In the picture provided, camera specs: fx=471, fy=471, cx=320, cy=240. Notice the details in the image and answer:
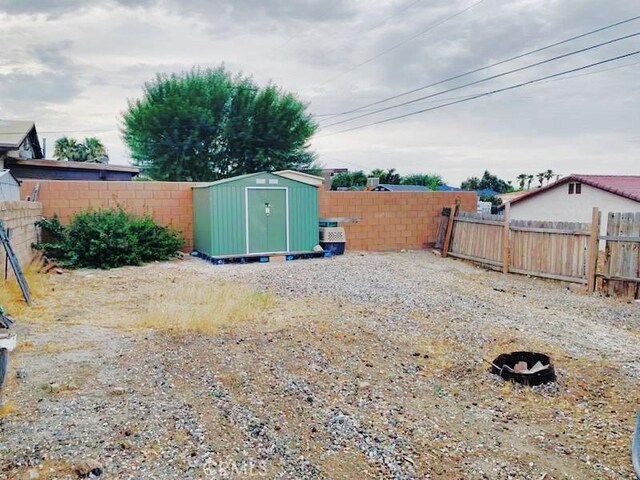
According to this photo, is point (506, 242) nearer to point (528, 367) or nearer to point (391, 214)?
point (391, 214)

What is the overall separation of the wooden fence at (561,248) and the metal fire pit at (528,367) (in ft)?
14.7

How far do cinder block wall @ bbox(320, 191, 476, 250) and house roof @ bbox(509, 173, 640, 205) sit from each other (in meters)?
5.37

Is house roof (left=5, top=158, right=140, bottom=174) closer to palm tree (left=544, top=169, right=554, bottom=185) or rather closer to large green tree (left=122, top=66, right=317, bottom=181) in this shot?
large green tree (left=122, top=66, right=317, bottom=181)

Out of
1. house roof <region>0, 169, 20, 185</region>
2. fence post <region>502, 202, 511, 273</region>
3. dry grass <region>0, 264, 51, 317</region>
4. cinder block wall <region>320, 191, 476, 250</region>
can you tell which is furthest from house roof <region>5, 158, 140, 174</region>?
fence post <region>502, 202, 511, 273</region>

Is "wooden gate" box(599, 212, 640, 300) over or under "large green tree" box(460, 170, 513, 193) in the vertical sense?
under

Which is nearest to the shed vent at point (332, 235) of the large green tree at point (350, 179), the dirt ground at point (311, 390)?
the dirt ground at point (311, 390)

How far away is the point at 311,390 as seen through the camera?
3707 mm

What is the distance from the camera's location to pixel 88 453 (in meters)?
2.56

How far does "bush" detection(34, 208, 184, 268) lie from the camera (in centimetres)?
914

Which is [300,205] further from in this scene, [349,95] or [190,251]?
[349,95]

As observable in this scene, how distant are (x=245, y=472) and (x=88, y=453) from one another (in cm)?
86

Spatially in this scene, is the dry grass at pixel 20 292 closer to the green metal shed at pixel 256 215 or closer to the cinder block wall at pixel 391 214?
the green metal shed at pixel 256 215

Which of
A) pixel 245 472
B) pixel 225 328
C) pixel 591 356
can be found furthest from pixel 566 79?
pixel 245 472

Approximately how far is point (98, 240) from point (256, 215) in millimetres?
3229
